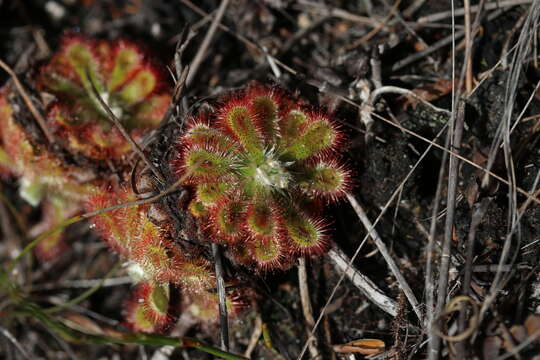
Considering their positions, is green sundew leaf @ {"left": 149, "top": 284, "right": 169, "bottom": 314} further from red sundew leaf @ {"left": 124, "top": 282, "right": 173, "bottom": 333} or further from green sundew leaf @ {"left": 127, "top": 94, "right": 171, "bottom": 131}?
green sundew leaf @ {"left": 127, "top": 94, "right": 171, "bottom": 131}

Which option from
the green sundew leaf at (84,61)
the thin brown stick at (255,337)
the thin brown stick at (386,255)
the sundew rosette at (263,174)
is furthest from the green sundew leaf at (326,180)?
the green sundew leaf at (84,61)

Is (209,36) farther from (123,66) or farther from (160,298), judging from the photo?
(160,298)

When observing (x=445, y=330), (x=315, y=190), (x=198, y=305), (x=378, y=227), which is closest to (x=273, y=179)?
(x=315, y=190)

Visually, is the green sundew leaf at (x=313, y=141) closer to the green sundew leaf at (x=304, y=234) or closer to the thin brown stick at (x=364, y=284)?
the green sundew leaf at (x=304, y=234)

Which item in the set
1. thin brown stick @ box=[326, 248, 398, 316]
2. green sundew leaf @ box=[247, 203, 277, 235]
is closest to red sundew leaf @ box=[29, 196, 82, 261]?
green sundew leaf @ box=[247, 203, 277, 235]

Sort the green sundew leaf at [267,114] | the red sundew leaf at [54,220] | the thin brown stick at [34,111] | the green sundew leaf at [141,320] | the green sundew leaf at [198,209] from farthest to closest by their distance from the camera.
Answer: the red sundew leaf at [54,220] → the thin brown stick at [34,111] → the green sundew leaf at [141,320] → the green sundew leaf at [267,114] → the green sundew leaf at [198,209]

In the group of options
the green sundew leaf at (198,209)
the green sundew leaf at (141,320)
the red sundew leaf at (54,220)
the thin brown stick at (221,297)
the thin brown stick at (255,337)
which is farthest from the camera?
the red sundew leaf at (54,220)

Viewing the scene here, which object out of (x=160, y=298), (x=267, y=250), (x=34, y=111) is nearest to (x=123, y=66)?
(x=34, y=111)
